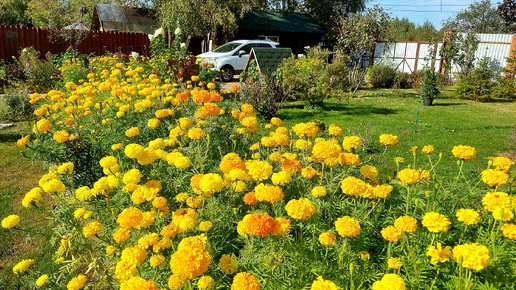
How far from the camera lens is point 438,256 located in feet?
4.42

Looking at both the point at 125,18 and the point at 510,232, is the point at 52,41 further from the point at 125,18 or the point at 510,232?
the point at 510,232

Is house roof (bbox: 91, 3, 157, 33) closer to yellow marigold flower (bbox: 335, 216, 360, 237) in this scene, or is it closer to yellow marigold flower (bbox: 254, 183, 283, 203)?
yellow marigold flower (bbox: 254, 183, 283, 203)

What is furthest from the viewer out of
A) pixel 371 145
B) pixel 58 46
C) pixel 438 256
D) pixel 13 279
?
pixel 58 46

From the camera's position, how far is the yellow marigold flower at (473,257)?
1140 millimetres

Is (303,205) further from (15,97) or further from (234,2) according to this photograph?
(234,2)

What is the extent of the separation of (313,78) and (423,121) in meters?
2.84

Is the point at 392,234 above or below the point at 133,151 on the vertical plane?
below

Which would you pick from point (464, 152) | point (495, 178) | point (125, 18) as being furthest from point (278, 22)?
point (495, 178)

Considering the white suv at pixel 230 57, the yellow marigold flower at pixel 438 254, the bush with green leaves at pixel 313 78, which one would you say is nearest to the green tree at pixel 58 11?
the white suv at pixel 230 57

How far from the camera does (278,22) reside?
21.8 meters

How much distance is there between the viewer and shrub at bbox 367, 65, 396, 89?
13.4 metres

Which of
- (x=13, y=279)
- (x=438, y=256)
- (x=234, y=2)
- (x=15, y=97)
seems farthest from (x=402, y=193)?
(x=234, y=2)

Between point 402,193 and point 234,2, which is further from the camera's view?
point 234,2

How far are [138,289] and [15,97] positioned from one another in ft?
25.7
